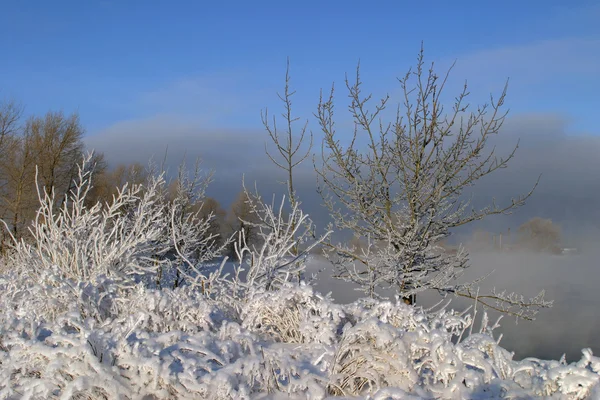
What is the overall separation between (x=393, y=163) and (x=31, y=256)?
5.03m

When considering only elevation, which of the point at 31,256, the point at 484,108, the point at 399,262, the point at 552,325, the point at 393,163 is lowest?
the point at 552,325

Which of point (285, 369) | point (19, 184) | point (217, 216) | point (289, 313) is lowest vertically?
point (217, 216)

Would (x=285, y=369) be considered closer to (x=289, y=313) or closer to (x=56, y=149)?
(x=289, y=313)

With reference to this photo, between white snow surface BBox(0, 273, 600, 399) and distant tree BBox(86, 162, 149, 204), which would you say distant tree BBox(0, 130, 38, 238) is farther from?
white snow surface BBox(0, 273, 600, 399)

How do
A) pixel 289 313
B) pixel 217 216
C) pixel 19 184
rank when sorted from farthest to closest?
pixel 217 216, pixel 19 184, pixel 289 313

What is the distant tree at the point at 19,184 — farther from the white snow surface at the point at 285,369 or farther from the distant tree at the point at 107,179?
the white snow surface at the point at 285,369

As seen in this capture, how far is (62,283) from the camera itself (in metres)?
4.04

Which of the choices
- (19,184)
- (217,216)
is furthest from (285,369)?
(217,216)

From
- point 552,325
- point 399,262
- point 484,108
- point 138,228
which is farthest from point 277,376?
point 552,325

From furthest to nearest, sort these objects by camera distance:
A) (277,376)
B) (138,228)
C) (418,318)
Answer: (138,228)
(418,318)
(277,376)

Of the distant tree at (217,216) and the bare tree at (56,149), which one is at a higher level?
the bare tree at (56,149)

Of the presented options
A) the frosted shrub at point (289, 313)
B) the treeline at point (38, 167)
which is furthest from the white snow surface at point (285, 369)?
the treeline at point (38, 167)

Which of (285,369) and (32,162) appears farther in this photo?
(32,162)

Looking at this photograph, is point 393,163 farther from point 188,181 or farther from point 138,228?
point 188,181
